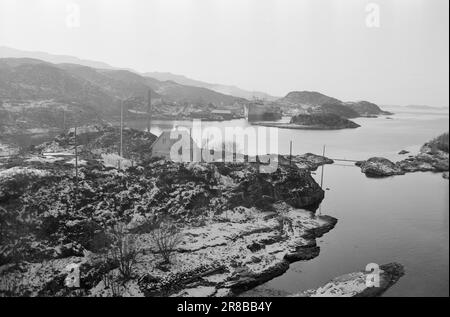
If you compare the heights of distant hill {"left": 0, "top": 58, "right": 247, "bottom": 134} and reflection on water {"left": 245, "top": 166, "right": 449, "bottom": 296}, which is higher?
distant hill {"left": 0, "top": 58, "right": 247, "bottom": 134}

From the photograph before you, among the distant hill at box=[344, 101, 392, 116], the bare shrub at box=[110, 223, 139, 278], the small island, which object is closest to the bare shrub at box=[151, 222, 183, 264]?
the bare shrub at box=[110, 223, 139, 278]

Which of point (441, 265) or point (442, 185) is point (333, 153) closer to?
point (442, 185)

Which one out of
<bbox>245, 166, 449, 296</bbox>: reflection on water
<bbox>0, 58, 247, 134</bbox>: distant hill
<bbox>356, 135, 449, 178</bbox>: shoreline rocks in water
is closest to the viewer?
<bbox>245, 166, 449, 296</bbox>: reflection on water

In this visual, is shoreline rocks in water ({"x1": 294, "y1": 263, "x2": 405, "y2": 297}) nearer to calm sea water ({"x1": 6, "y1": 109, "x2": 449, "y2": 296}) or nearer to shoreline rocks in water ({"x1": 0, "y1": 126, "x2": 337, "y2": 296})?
calm sea water ({"x1": 6, "y1": 109, "x2": 449, "y2": 296})

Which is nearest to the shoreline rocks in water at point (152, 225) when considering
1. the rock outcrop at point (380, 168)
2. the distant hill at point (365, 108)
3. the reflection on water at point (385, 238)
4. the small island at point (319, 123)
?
the reflection on water at point (385, 238)

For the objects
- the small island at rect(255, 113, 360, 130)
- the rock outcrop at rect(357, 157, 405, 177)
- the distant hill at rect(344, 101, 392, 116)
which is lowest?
the rock outcrop at rect(357, 157, 405, 177)

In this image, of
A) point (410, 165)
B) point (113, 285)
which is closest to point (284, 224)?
point (113, 285)

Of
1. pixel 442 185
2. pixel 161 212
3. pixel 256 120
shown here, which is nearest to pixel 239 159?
pixel 161 212
